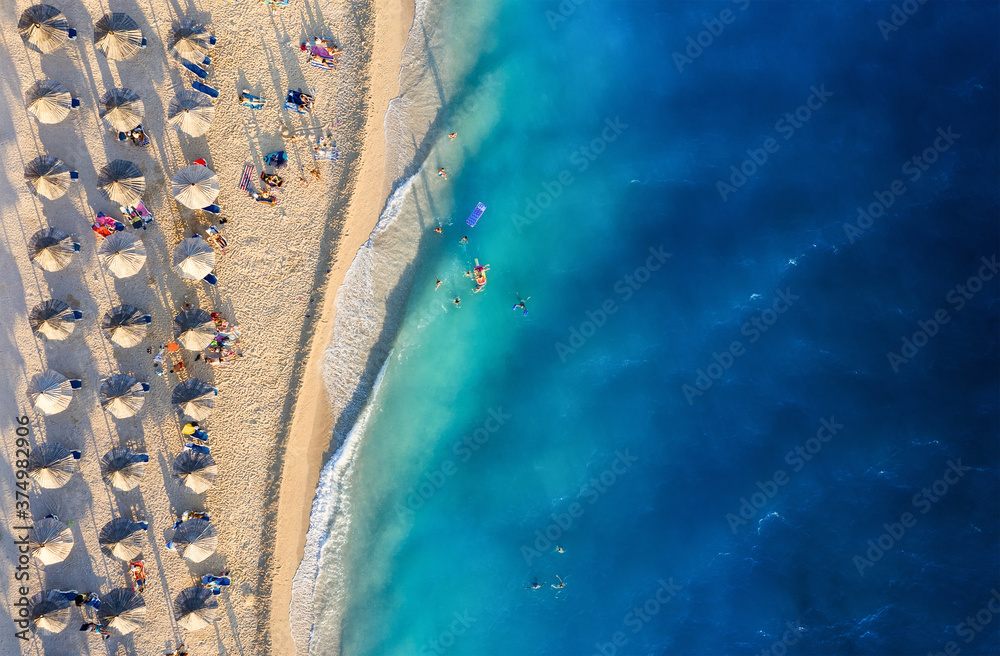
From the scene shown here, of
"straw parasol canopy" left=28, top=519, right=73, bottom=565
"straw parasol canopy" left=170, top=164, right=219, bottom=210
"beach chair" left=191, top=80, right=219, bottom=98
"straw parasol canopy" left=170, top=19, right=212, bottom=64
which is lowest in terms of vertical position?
"straw parasol canopy" left=28, top=519, right=73, bottom=565

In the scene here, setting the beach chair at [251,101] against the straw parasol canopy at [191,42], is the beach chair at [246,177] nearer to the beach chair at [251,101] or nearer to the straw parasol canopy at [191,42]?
the beach chair at [251,101]

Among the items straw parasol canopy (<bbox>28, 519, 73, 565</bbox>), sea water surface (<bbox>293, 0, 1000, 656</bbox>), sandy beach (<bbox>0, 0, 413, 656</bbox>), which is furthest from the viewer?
sea water surface (<bbox>293, 0, 1000, 656</bbox>)

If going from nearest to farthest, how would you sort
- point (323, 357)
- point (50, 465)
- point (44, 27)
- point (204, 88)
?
point (50, 465) < point (44, 27) < point (204, 88) < point (323, 357)

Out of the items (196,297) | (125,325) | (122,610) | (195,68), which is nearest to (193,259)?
(196,297)

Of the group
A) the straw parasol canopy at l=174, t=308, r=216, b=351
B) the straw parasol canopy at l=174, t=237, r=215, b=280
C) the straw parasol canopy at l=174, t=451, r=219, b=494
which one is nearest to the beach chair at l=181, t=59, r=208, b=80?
the straw parasol canopy at l=174, t=237, r=215, b=280

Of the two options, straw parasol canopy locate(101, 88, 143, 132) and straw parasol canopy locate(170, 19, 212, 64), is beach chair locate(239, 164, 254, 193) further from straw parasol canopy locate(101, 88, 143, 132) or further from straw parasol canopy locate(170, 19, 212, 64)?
straw parasol canopy locate(170, 19, 212, 64)

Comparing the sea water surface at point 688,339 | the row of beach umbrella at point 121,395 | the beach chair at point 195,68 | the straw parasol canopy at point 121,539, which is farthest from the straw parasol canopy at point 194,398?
the beach chair at point 195,68

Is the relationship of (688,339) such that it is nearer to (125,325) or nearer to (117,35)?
(125,325)
